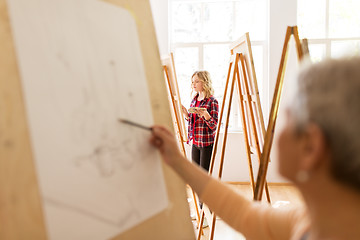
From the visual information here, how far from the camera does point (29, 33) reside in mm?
732

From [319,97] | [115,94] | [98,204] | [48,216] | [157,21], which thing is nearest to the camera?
[319,97]

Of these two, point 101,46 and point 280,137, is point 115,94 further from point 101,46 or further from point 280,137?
point 280,137

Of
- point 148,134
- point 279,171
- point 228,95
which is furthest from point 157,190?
point 228,95

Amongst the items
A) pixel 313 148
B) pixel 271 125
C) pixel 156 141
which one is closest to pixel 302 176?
pixel 313 148

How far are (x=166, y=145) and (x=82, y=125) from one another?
284mm

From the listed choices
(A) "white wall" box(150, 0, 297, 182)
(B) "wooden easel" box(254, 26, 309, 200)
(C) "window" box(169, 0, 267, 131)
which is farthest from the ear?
(C) "window" box(169, 0, 267, 131)

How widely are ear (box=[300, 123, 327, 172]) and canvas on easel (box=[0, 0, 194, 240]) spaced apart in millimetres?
489

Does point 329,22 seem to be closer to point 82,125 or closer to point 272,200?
point 272,200

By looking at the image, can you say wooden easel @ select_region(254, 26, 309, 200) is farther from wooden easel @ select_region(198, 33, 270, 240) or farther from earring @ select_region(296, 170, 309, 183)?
earring @ select_region(296, 170, 309, 183)

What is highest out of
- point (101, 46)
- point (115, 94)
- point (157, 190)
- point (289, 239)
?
point (101, 46)

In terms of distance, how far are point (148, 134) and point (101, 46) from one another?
30cm

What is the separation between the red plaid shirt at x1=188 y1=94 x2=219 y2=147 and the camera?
340 centimetres

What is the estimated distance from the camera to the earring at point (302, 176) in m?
0.64

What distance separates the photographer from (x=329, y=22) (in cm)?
485
